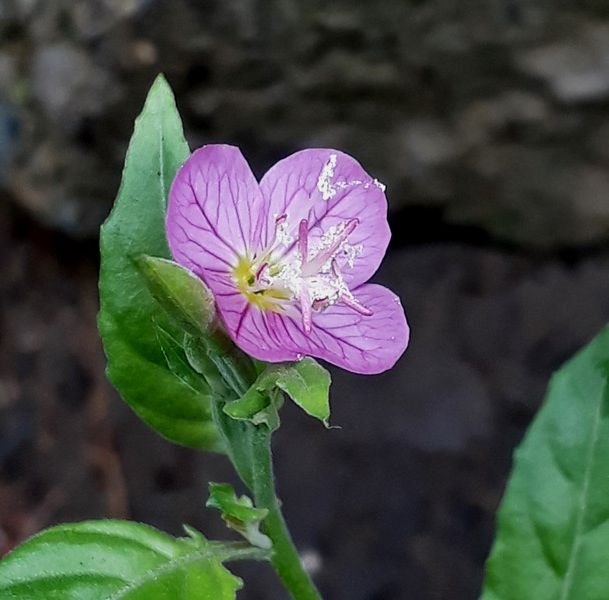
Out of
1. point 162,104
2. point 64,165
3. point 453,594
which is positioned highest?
point 162,104

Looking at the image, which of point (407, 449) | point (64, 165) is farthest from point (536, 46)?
point (64, 165)

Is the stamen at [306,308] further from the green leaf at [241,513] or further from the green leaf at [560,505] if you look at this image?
the green leaf at [560,505]

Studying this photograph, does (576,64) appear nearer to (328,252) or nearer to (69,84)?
(69,84)

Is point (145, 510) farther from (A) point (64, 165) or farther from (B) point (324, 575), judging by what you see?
(A) point (64, 165)

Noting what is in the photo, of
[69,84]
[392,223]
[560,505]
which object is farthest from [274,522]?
[392,223]

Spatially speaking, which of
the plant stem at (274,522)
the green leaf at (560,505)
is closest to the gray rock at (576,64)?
the green leaf at (560,505)

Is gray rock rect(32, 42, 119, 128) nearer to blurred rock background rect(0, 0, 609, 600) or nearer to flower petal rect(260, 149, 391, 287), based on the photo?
blurred rock background rect(0, 0, 609, 600)
